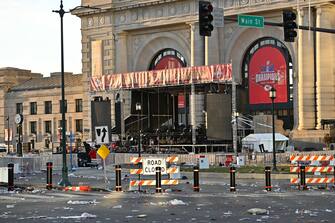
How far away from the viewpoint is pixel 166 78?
6756 centimetres

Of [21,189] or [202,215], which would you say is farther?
[21,189]

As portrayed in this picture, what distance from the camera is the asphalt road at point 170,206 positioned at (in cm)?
1858

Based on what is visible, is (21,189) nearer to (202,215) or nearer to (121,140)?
(202,215)

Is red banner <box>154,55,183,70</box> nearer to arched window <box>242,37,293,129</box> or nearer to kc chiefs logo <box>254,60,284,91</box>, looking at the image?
arched window <box>242,37,293,129</box>

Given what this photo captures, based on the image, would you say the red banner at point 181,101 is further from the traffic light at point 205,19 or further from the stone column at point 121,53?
the traffic light at point 205,19

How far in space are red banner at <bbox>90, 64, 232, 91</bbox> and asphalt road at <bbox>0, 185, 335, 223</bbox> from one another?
34.6m

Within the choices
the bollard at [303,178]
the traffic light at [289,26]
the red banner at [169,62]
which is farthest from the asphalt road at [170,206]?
the red banner at [169,62]

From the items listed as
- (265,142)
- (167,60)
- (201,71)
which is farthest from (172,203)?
(167,60)

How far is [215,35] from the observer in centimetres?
7256

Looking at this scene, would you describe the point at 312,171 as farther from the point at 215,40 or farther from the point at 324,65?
the point at 215,40

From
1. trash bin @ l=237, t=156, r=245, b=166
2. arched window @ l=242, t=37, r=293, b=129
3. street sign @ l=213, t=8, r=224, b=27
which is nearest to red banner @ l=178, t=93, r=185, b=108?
arched window @ l=242, t=37, r=293, b=129

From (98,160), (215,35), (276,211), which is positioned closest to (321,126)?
(215,35)

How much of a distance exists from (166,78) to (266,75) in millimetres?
9519

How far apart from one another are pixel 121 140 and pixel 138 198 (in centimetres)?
4522
